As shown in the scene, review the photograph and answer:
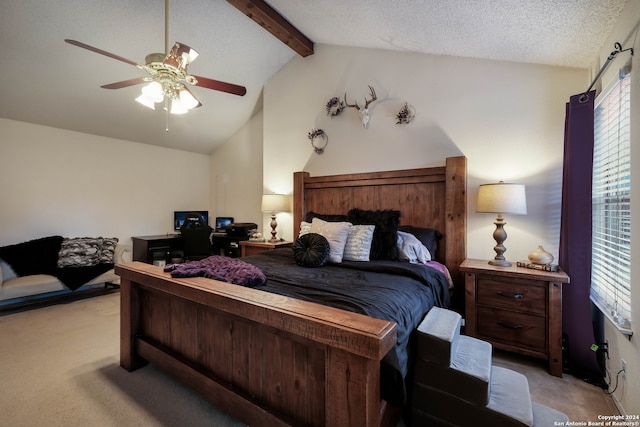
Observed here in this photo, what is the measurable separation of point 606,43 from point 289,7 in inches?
105

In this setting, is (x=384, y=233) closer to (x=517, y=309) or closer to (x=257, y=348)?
(x=517, y=309)

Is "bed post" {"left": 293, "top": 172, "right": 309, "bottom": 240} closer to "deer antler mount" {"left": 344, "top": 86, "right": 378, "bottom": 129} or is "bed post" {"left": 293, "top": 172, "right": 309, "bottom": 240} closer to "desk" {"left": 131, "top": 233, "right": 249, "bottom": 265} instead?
"deer antler mount" {"left": 344, "top": 86, "right": 378, "bottom": 129}

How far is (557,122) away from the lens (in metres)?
2.36

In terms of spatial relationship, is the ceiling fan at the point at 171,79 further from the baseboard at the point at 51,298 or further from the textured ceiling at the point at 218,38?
the baseboard at the point at 51,298

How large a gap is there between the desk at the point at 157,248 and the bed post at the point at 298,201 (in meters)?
2.17

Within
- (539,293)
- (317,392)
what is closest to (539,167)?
(539,293)

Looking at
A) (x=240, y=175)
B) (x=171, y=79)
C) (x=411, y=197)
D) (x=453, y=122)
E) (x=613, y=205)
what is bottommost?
(x=613, y=205)

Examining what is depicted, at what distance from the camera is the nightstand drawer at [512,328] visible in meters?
2.04

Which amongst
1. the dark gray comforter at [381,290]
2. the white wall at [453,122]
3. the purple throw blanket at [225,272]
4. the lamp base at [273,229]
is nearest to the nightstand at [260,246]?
the lamp base at [273,229]

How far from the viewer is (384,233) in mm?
2619

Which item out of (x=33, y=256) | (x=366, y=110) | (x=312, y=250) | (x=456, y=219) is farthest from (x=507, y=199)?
(x=33, y=256)

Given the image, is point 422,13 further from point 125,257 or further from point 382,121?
point 125,257

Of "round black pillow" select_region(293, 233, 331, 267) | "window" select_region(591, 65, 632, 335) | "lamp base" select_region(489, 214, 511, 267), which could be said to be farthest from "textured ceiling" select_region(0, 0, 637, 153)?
"round black pillow" select_region(293, 233, 331, 267)

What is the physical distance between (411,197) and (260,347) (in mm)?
2199
